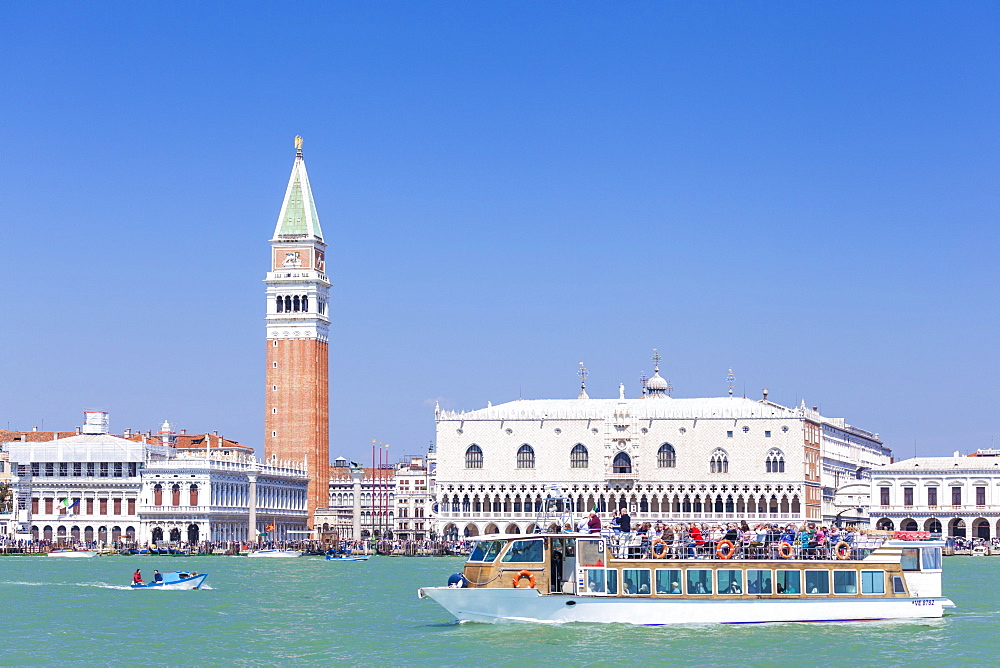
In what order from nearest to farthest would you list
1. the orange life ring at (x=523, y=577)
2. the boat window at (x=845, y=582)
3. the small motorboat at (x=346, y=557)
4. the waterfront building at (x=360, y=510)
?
the orange life ring at (x=523, y=577) → the boat window at (x=845, y=582) → the small motorboat at (x=346, y=557) → the waterfront building at (x=360, y=510)

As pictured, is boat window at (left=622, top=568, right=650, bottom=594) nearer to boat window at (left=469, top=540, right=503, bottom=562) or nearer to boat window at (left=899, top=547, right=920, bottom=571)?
boat window at (left=469, top=540, right=503, bottom=562)

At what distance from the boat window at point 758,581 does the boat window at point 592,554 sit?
3805 millimetres

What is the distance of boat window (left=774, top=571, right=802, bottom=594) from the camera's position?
42.4m

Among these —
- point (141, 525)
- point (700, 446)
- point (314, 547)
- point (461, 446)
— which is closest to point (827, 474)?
point (700, 446)

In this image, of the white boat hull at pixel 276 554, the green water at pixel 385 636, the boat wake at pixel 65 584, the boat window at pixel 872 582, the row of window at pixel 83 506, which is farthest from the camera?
the row of window at pixel 83 506

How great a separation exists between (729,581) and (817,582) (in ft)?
7.70

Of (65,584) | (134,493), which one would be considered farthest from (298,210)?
(65,584)

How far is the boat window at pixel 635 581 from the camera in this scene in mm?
42094

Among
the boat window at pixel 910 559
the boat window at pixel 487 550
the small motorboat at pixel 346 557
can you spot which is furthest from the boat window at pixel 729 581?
the small motorboat at pixel 346 557

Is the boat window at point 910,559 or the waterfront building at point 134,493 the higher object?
the waterfront building at point 134,493

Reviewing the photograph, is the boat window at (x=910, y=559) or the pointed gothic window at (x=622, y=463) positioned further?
the pointed gothic window at (x=622, y=463)

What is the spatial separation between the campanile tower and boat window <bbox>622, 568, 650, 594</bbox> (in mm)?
104985

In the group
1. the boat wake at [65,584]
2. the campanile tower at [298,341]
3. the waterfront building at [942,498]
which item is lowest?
the boat wake at [65,584]

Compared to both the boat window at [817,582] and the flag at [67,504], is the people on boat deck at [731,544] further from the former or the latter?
the flag at [67,504]
